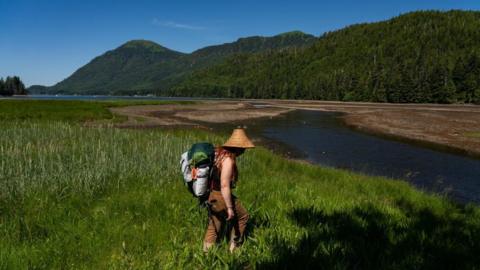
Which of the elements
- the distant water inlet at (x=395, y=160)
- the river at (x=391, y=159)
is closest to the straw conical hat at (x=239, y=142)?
the river at (x=391, y=159)

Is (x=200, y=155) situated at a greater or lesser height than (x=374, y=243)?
greater

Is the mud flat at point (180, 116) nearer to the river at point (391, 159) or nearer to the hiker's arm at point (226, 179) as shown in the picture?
the river at point (391, 159)

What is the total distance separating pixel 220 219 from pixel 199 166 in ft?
3.73

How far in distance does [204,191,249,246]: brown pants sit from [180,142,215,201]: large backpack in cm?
24

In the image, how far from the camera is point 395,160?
2397cm

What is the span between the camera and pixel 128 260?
226 inches

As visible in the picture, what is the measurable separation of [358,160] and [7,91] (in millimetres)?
185886

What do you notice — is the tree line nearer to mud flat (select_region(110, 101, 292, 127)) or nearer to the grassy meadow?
mud flat (select_region(110, 101, 292, 127))

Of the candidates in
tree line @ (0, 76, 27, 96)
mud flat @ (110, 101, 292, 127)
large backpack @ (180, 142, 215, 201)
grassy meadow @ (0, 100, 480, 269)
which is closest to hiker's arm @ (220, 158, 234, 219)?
large backpack @ (180, 142, 215, 201)

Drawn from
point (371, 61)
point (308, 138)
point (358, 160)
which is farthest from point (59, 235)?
point (371, 61)

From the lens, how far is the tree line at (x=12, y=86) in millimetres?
164387

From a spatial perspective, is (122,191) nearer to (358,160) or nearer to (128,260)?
(128,260)

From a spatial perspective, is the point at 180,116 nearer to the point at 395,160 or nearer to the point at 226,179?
the point at 395,160

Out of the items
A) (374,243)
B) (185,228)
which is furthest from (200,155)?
(374,243)
